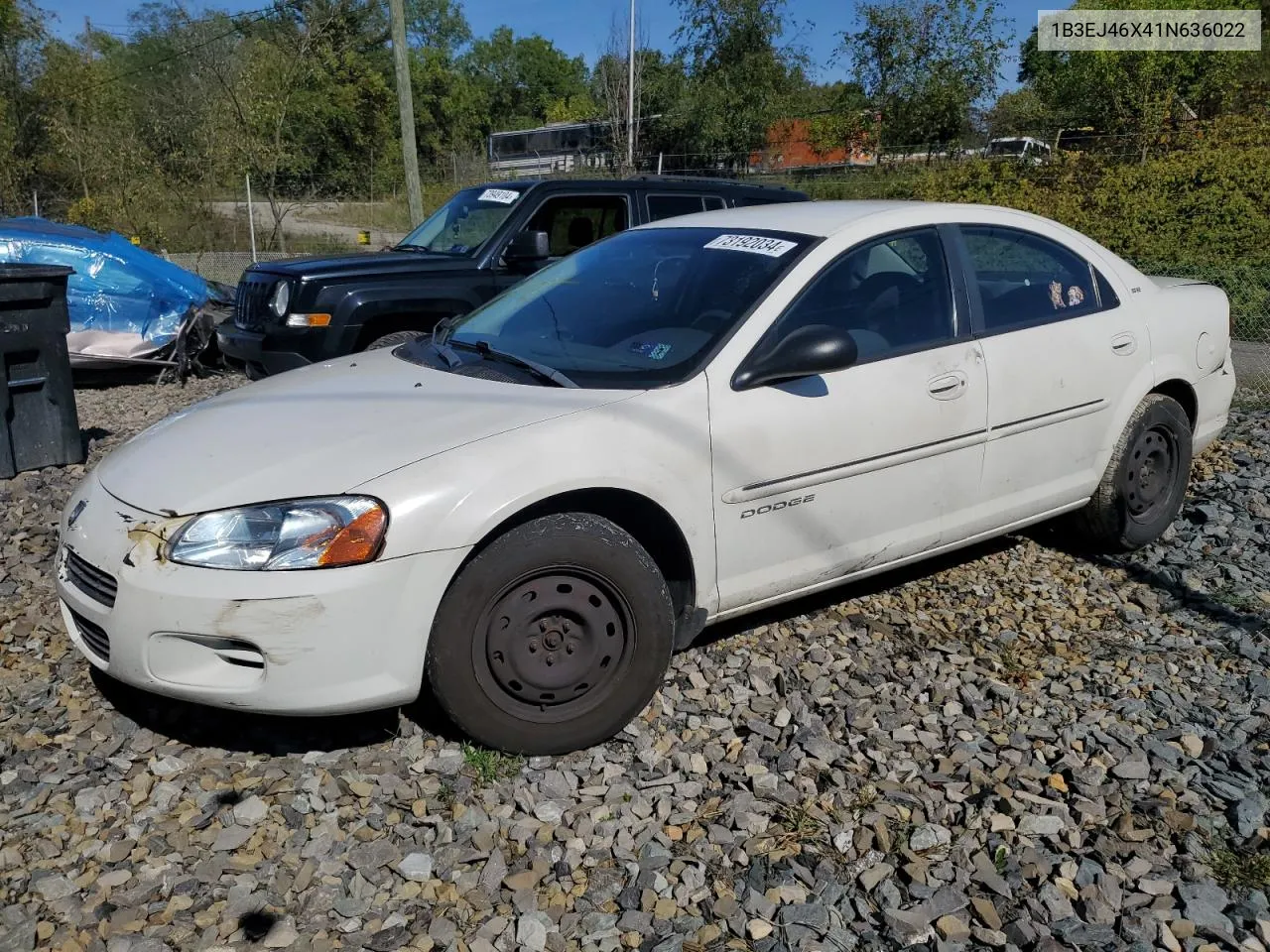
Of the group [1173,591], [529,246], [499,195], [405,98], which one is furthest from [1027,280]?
[405,98]

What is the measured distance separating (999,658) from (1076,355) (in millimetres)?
1367

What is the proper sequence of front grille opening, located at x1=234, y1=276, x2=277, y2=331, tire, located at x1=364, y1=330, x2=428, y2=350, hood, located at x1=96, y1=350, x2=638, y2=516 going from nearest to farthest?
hood, located at x1=96, y1=350, x2=638, y2=516 < tire, located at x1=364, y1=330, x2=428, y2=350 < front grille opening, located at x1=234, y1=276, x2=277, y2=331

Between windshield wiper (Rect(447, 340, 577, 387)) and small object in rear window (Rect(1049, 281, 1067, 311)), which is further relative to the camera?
small object in rear window (Rect(1049, 281, 1067, 311))

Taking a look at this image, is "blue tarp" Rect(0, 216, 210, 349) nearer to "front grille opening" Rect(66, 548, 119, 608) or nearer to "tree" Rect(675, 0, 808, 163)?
"front grille opening" Rect(66, 548, 119, 608)

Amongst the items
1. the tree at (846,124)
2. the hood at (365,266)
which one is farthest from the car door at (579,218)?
the tree at (846,124)

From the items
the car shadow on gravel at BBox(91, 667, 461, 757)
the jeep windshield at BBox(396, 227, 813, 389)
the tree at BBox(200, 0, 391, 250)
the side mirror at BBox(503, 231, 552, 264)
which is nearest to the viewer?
the car shadow on gravel at BBox(91, 667, 461, 757)

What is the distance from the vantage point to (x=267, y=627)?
2814 millimetres

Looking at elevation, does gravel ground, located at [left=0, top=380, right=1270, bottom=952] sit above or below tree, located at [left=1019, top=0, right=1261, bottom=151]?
below

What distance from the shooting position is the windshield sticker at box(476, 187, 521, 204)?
7.82m

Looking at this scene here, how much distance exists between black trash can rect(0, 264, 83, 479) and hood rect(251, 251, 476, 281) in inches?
57.7

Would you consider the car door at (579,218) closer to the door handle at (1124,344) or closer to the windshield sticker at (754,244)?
the windshield sticker at (754,244)

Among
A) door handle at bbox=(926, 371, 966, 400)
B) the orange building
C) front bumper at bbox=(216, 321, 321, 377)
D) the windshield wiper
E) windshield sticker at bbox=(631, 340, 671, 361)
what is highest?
the orange building

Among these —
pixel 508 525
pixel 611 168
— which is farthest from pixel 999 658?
pixel 611 168

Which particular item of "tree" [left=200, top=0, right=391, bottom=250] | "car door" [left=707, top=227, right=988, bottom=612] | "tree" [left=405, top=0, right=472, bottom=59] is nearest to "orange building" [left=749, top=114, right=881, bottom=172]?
"tree" [left=200, top=0, right=391, bottom=250]
